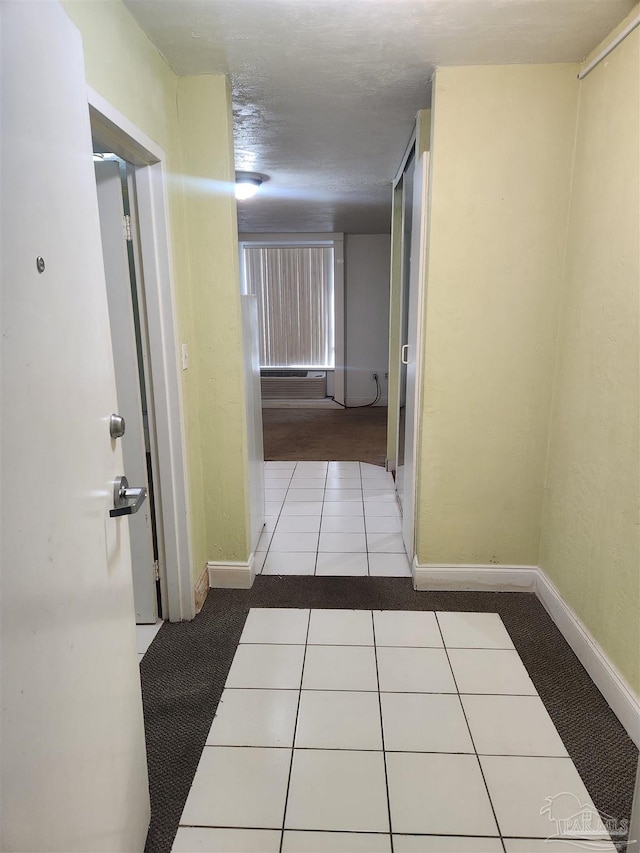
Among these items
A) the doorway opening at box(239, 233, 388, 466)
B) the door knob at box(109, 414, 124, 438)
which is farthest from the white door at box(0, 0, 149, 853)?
the doorway opening at box(239, 233, 388, 466)

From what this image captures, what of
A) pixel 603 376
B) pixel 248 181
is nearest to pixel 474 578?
pixel 603 376

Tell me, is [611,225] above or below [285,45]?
below

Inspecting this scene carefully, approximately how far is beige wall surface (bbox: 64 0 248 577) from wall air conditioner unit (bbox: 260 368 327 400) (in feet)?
15.2

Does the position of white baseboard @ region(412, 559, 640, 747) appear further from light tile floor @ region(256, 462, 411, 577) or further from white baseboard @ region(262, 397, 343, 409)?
white baseboard @ region(262, 397, 343, 409)

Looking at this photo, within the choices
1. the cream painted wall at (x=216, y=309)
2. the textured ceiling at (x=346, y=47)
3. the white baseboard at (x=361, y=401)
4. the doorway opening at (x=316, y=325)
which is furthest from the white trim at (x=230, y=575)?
the white baseboard at (x=361, y=401)

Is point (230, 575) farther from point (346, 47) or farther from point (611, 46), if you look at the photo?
point (611, 46)

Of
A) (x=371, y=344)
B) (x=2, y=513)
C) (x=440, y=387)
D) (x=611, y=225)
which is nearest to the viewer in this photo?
(x=2, y=513)

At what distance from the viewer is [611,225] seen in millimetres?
1800

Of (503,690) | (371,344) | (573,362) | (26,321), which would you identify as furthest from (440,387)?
(371,344)

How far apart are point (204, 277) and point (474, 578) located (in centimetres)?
192

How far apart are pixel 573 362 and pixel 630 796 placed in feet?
4.87

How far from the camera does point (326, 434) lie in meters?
5.71

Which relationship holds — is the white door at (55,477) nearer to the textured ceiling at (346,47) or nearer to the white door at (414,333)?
the textured ceiling at (346,47)

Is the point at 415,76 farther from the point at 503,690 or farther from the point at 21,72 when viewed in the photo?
the point at 503,690
